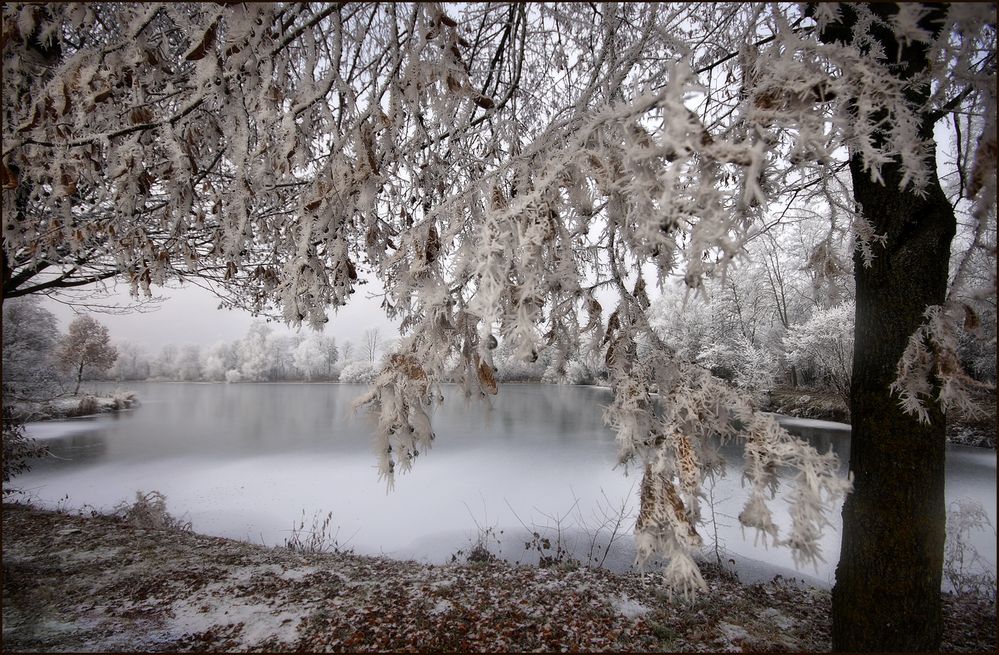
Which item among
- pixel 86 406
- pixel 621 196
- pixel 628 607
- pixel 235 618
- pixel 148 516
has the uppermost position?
pixel 621 196

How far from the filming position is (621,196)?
4.42 ft

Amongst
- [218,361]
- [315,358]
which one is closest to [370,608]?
[315,358]

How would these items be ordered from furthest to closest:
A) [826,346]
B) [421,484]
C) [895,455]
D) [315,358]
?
[315,358] → [826,346] → [421,484] → [895,455]

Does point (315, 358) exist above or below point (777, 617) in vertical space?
above

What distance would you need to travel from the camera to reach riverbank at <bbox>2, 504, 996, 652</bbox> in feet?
9.22

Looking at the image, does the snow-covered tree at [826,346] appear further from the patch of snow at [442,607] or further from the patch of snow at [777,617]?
the patch of snow at [442,607]

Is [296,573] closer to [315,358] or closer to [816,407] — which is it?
[816,407]

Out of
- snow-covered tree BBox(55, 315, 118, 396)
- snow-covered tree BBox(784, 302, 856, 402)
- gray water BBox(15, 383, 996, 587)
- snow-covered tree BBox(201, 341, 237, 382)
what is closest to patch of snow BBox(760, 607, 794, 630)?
gray water BBox(15, 383, 996, 587)

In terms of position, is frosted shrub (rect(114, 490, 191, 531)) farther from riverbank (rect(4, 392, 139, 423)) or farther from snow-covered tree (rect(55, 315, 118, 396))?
snow-covered tree (rect(55, 315, 118, 396))

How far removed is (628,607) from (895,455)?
92.6 inches

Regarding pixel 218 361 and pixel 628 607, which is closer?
pixel 628 607

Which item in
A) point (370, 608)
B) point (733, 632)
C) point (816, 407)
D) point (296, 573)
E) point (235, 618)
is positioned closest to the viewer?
point (733, 632)

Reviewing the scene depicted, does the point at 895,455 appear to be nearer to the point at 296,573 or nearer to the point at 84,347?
the point at 296,573

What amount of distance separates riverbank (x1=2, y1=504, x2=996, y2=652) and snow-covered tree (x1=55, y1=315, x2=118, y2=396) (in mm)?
9289
